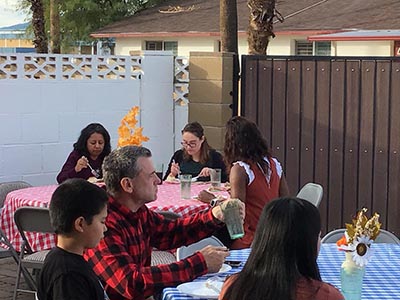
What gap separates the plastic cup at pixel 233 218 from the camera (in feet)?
11.8

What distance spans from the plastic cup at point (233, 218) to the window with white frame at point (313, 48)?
14.9 metres

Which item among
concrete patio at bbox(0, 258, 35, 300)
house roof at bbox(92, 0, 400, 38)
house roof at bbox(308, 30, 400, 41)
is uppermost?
house roof at bbox(92, 0, 400, 38)

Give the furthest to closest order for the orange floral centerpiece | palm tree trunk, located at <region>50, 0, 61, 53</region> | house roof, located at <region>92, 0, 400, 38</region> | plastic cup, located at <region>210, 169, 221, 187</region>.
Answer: house roof, located at <region>92, 0, 400, 38</region> < palm tree trunk, located at <region>50, 0, 61, 53</region> < plastic cup, located at <region>210, 169, 221, 187</region> < the orange floral centerpiece

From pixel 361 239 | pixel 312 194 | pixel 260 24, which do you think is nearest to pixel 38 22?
pixel 260 24

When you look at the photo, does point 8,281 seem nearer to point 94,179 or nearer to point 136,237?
point 94,179

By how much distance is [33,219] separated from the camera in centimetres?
548

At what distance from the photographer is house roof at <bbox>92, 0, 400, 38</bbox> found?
17.2 metres

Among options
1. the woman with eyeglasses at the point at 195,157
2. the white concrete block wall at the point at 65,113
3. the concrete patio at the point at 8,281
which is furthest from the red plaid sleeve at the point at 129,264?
the white concrete block wall at the point at 65,113

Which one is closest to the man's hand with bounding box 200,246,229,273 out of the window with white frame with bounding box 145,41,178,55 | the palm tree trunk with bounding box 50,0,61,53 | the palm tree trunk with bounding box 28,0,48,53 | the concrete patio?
the concrete patio

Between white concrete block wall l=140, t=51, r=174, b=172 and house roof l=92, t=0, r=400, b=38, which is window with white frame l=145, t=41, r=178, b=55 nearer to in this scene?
house roof l=92, t=0, r=400, b=38

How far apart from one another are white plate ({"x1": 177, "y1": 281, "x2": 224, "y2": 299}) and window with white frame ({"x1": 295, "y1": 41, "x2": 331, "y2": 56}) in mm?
15026

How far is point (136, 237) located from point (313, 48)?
15343 mm

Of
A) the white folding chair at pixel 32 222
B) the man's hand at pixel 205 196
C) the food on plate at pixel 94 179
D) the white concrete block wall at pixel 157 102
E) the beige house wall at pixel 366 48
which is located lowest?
the white folding chair at pixel 32 222

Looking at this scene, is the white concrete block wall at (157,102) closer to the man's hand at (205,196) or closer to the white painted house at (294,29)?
the man's hand at (205,196)
